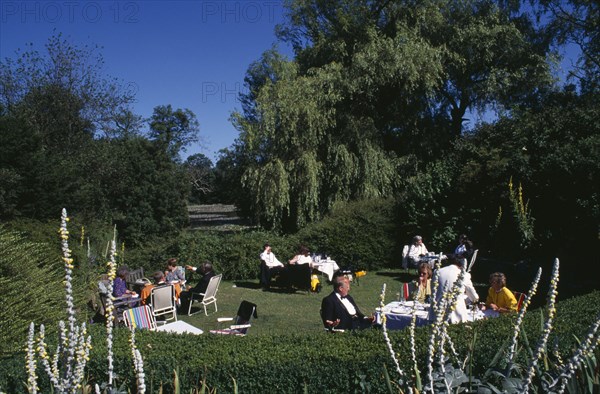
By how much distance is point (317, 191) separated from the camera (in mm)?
18875

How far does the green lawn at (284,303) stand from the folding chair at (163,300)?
63 centimetres

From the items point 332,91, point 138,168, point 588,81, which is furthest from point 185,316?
point 588,81

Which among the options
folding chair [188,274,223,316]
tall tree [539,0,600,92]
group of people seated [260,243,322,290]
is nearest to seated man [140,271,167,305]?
folding chair [188,274,223,316]

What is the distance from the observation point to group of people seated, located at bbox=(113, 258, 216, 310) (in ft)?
34.9

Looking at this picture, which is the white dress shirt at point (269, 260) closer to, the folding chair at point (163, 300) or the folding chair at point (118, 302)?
the folding chair at point (163, 300)

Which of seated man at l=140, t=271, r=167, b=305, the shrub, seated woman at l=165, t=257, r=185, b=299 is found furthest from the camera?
the shrub

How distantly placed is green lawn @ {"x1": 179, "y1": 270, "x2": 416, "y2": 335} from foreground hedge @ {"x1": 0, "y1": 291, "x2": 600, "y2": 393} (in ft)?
10.2

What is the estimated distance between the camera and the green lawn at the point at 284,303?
35.0 ft

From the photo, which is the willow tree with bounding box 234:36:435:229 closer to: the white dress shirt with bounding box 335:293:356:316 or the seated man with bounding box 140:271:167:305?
the seated man with bounding box 140:271:167:305

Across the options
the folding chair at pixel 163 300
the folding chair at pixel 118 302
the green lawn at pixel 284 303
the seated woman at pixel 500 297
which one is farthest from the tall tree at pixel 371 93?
the seated woman at pixel 500 297

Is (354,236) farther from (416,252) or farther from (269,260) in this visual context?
(269,260)

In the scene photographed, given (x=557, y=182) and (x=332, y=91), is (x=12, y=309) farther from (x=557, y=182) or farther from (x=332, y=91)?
(x=332, y=91)

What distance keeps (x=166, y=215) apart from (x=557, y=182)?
737 inches

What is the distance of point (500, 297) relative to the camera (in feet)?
27.0
